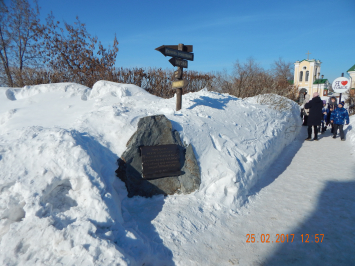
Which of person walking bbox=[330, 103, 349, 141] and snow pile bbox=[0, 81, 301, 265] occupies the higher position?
person walking bbox=[330, 103, 349, 141]

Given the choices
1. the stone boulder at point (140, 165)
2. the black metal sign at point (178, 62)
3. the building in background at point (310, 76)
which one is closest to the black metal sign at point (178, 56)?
the black metal sign at point (178, 62)

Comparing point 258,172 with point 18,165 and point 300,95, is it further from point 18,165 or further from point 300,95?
point 300,95

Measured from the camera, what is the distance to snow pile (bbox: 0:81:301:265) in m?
2.32

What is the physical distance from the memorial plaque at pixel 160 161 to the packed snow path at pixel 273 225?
503 mm

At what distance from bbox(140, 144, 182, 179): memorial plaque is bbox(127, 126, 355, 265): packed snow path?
503 mm

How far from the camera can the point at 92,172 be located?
313 centimetres

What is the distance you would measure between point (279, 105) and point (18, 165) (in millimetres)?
8569

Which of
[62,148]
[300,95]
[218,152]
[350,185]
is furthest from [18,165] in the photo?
[300,95]

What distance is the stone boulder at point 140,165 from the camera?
3.89 metres

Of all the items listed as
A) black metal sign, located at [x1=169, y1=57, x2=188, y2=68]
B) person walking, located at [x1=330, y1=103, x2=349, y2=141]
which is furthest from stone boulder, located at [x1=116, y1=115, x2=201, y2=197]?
person walking, located at [x1=330, y1=103, x2=349, y2=141]
